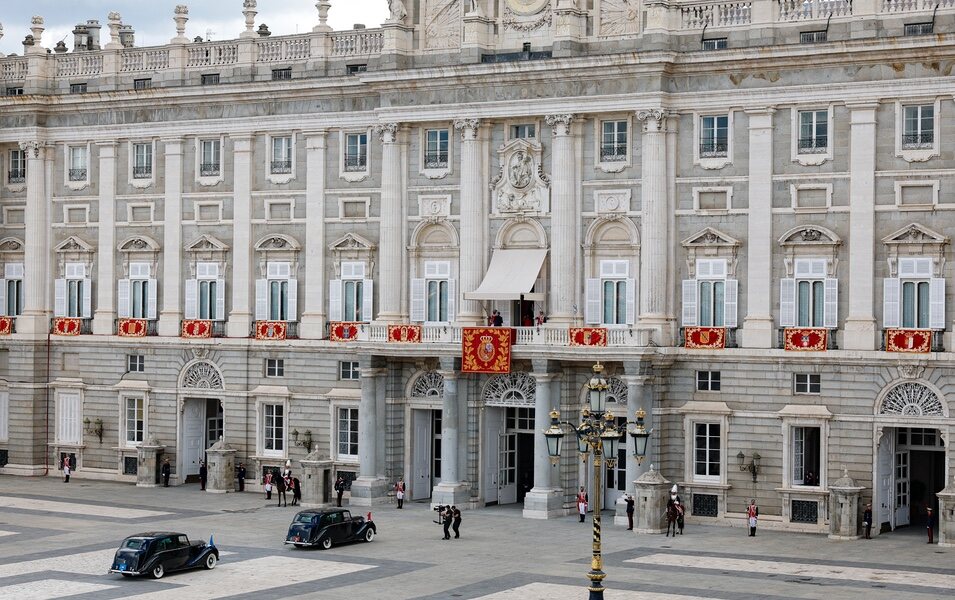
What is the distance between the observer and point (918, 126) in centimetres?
6675

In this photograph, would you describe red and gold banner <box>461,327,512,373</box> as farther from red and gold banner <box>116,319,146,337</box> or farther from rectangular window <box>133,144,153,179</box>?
rectangular window <box>133,144,153,179</box>

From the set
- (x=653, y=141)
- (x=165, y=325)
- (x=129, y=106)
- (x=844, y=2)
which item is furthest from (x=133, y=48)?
(x=844, y=2)

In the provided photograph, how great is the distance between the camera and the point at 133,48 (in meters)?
85.4

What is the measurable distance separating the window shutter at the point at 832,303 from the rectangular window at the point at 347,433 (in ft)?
72.2

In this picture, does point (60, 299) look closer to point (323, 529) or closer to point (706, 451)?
point (323, 529)

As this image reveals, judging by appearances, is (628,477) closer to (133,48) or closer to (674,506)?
(674,506)

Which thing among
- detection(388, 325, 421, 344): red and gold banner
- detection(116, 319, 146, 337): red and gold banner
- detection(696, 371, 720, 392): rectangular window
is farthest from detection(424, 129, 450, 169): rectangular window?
detection(116, 319, 146, 337): red and gold banner

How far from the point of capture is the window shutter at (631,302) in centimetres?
7188

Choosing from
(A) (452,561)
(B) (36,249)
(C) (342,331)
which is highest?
(B) (36,249)

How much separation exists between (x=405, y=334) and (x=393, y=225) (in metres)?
5.05

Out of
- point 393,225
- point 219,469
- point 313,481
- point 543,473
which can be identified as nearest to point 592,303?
point 543,473

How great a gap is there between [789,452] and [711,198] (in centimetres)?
1072

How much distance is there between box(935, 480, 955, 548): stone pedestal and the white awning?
62.2 ft

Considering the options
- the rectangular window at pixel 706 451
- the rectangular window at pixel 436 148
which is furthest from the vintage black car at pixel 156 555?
the rectangular window at pixel 436 148
